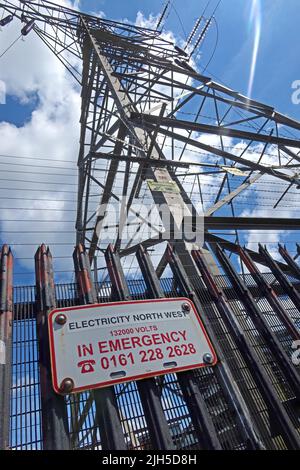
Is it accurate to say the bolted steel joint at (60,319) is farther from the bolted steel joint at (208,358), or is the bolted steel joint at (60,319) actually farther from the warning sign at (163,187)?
the warning sign at (163,187)

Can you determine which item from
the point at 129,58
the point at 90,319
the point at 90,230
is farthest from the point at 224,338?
the point at 129,58

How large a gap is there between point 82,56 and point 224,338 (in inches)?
579

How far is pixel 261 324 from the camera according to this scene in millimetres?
4141

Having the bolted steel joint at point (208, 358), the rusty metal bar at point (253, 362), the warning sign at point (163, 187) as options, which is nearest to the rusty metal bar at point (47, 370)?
the bolted steel joint at point (208, 358)

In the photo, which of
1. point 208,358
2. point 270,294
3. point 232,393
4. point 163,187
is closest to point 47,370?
point 208,358

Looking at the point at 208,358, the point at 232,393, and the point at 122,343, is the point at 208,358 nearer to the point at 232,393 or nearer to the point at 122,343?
the point at 232,393

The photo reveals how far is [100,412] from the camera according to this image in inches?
109

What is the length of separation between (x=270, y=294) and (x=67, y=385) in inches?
135

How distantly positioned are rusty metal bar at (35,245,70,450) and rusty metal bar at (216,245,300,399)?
285 cm

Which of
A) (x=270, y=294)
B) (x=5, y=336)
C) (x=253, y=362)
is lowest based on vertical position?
(x=253, y=362)

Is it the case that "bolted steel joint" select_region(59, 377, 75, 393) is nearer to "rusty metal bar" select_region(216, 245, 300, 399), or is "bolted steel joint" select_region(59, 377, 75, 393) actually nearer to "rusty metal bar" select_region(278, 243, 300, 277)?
"rusty metal bar" select_region(216, 245, 300, 399)

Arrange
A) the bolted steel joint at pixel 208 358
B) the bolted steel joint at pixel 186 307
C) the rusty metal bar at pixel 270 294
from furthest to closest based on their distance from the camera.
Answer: the rusty metal bar at pixel 270 294 → the bolted steel joint at pixel 186 307 → the bolted steel joint at pixel 208 358

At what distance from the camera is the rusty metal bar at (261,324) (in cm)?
368

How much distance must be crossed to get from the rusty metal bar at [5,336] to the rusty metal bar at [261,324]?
332 centimetres
